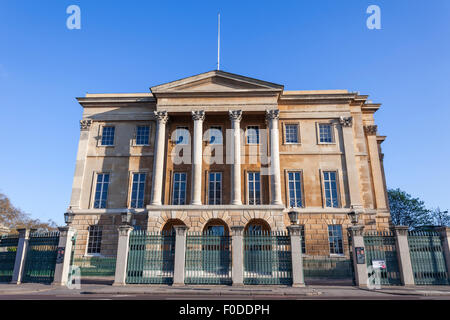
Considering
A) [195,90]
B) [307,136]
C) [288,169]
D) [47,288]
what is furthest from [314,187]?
[47,288]

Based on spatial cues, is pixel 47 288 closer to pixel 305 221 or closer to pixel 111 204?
pixel 111 204

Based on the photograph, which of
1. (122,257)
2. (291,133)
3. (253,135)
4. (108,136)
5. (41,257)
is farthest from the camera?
(108,136)

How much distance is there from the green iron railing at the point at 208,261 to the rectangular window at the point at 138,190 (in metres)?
11.6

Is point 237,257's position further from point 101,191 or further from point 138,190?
point 101,191

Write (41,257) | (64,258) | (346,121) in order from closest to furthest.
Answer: (64,258) < (41,257) < (346,121)

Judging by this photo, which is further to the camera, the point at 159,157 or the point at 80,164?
the point at 80,164

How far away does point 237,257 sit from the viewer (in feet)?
50.6

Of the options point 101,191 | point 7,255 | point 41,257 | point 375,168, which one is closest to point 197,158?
point 101,191

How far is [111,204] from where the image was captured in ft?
87.1

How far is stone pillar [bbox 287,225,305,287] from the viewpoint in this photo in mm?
15008

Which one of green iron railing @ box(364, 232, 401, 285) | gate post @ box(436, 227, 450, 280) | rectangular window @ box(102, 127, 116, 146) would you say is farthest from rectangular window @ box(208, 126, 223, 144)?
gate post @ box(436, 227, 450, 280)

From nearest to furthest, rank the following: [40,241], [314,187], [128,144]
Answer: [40,241], [314,187], [128,144]

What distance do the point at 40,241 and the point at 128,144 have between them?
40.4ft

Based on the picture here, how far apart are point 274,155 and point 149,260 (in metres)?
13.5
